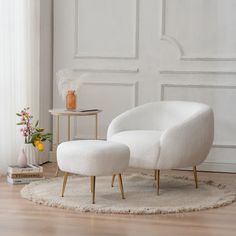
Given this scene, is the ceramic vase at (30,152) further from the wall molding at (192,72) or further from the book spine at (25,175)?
the wall molding at (192,72)

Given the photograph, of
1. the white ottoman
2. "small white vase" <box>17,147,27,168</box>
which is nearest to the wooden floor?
the white ottoman

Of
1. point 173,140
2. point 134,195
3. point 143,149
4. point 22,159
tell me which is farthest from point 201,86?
point 22,159

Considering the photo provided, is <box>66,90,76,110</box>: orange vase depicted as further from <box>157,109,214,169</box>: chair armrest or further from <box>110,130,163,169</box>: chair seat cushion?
<box>157,109,214,169</box>: chair armrest

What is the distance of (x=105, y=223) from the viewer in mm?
3750

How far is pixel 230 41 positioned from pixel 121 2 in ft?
3.59

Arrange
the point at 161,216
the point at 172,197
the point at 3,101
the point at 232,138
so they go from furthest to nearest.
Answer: the point at 232,138 < the point at 3,101 < the point at 172,197 < the point at 161,216

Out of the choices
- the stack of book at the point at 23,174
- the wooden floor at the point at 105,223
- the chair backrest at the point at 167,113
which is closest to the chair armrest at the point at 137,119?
the chair backrest at the point at 167,113

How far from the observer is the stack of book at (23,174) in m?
4.94

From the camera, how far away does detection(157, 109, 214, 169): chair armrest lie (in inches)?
177

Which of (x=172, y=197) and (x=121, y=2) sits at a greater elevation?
(x=121, y=2)

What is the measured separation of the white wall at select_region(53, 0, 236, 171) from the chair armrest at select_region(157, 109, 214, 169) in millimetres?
996

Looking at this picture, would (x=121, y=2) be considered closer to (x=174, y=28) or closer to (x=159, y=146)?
(x=174, y=28)

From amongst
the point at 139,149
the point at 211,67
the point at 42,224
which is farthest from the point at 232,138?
the point at 42,224

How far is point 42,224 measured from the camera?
3.70 metres
